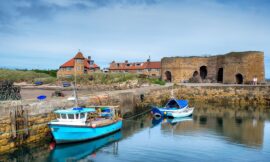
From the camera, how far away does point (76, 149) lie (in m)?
13.2

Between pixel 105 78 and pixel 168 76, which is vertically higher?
pixel 168 76

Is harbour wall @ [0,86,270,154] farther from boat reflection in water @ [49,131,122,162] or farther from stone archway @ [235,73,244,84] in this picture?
stone archway @ [235,73,244,84]

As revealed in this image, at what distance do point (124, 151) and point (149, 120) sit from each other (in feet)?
27.4

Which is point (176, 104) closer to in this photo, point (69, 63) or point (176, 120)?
point (176, 120)

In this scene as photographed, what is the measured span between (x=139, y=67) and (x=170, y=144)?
4424cm

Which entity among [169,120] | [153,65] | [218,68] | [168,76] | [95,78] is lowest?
[169,120]

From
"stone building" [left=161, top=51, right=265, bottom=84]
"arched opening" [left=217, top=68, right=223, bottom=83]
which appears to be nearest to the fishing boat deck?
"stone building" [left=161, top=51, right=265, bottom=84]

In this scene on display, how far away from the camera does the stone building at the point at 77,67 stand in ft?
165

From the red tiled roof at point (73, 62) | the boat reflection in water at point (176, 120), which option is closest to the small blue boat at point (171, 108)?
the boat reflection in water at point (176, 120)

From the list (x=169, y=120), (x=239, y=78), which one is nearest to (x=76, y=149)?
(x=169, y=120)

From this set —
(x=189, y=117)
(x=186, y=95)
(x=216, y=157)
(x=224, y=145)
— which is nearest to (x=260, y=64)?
(x=186, y=95)

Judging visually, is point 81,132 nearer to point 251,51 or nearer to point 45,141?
point 45,141

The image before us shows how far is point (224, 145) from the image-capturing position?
14.1m

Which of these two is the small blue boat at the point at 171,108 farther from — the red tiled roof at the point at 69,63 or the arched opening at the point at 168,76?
the red tiled roof at the point at 69,63
